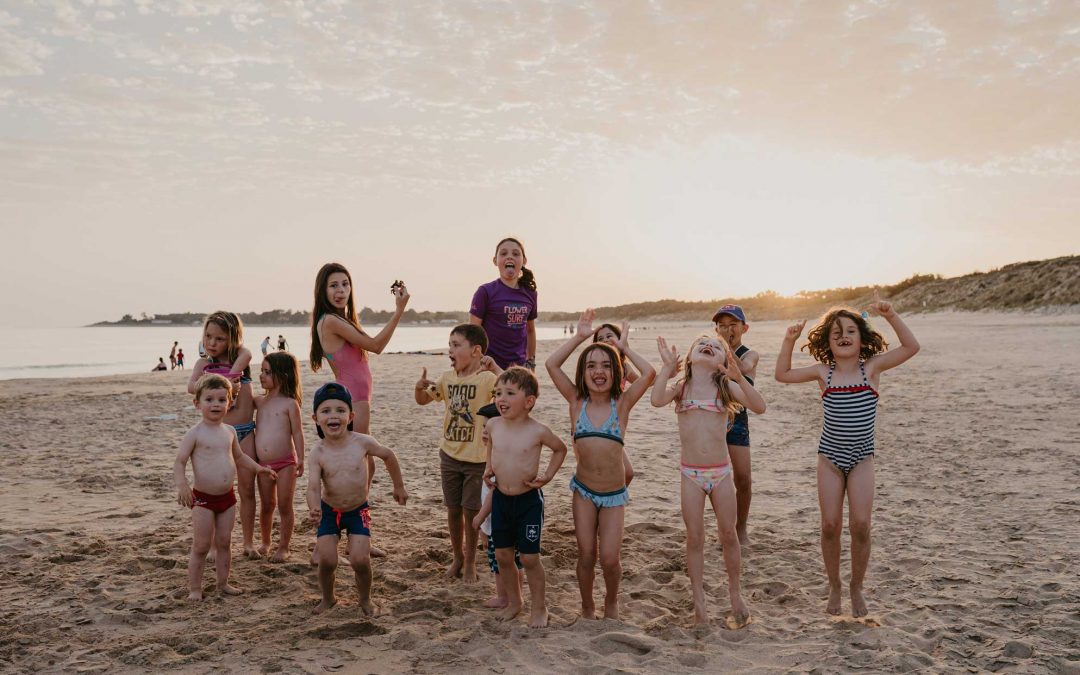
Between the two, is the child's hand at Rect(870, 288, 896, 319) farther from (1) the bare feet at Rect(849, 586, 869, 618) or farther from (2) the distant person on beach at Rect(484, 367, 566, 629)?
(2) the distant person on beach at Rect(484, 367, 566, 629)

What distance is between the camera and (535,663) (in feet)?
12.7

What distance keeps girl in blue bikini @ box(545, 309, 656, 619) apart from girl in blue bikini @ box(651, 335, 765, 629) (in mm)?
279

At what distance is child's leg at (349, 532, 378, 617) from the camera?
4473 millimetres

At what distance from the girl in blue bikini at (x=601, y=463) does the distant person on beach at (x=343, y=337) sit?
62.3 inches

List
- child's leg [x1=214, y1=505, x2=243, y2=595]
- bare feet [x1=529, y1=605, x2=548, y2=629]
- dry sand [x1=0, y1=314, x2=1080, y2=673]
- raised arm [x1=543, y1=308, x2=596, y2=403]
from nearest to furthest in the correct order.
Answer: dry sand [x1=0, y1=314, x2=1080, y2=673] < bare feet [x1=529, y1=605, x2=548, y2=629] < raised arm [x1=543, y1=308, x2=596, y2=403] < child's leg [x1=214, y1=505, x2=243, y2=595]

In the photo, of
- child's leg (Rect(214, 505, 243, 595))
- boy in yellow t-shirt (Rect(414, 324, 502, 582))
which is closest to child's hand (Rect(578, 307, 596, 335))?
boy in yellow t-shirt (Rect(414, 324, 502, 582))

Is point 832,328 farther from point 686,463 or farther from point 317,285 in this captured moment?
point 317,285

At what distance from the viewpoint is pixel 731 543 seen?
173 inches

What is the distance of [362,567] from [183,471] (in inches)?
55.5

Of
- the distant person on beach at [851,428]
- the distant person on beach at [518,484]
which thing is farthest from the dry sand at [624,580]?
the distant person on beach at [851,428]

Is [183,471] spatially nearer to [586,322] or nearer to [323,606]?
[323,606]

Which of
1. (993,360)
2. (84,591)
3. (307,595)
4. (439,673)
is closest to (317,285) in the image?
(307,595)

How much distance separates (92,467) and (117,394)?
31.8ft

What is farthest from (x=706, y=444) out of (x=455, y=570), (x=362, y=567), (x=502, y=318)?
(x=362, y=567)
